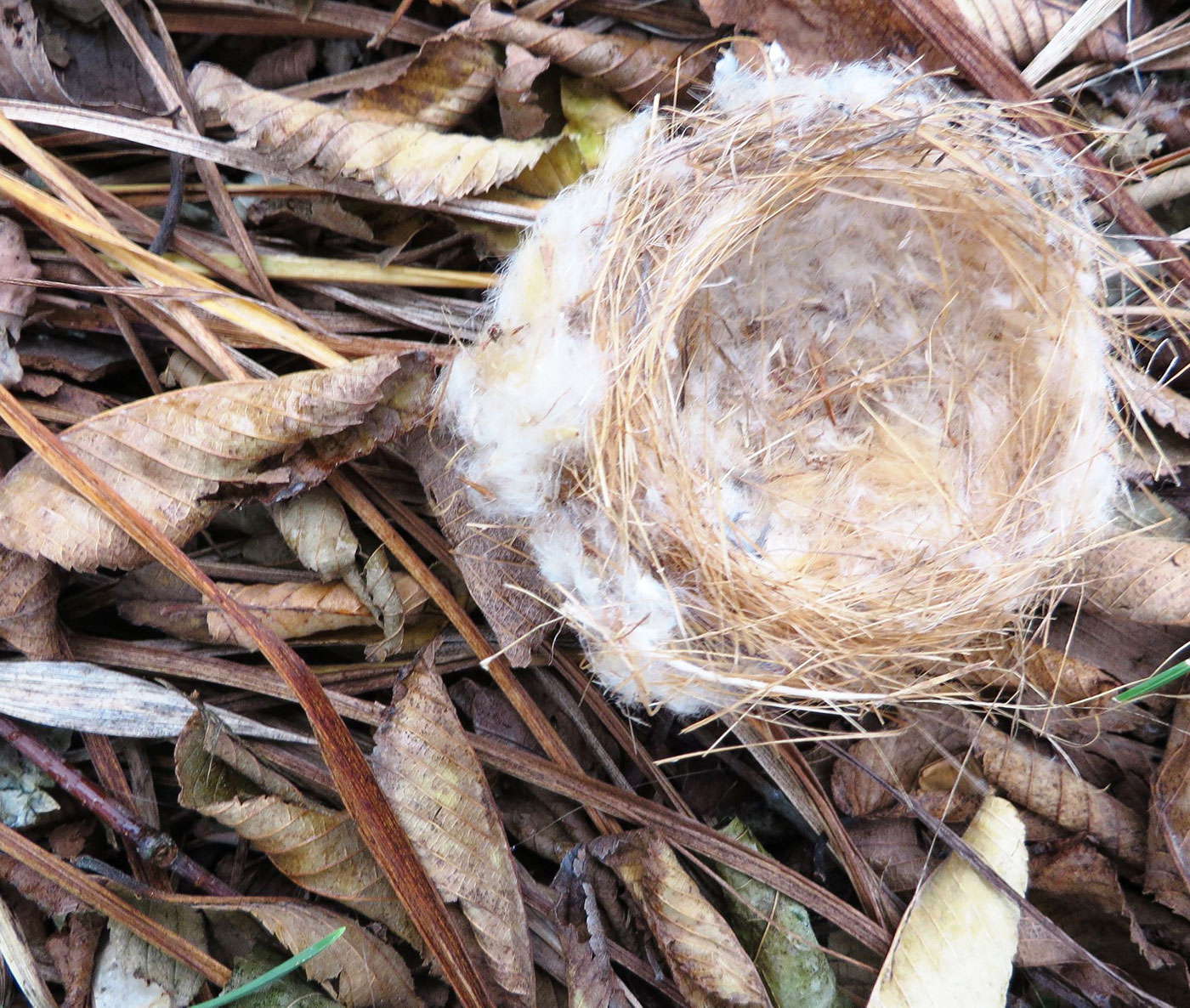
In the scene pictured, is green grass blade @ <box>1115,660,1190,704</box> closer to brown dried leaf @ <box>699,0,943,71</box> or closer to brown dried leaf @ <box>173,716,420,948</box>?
brown dried leaf @ <box>699,0,943,71</box>

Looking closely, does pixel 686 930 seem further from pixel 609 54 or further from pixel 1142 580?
pixel 609 54

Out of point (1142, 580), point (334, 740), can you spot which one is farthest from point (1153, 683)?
point (334, 740)

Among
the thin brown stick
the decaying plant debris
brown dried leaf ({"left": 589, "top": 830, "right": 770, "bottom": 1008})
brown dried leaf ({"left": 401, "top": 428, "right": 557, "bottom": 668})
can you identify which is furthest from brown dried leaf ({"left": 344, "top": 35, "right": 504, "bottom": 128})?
brown dried leaf ({"left": 589, "top": 830, "right": 770, "bottom": 1008})

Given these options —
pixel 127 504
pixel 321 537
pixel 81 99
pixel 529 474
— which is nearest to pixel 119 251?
pixel 81 99

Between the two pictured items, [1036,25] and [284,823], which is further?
[1036,25]

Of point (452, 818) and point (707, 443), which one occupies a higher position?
point (707, 443)

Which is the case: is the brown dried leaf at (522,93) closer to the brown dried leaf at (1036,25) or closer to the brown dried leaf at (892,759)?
the brown dried leaf at (1036,25)
